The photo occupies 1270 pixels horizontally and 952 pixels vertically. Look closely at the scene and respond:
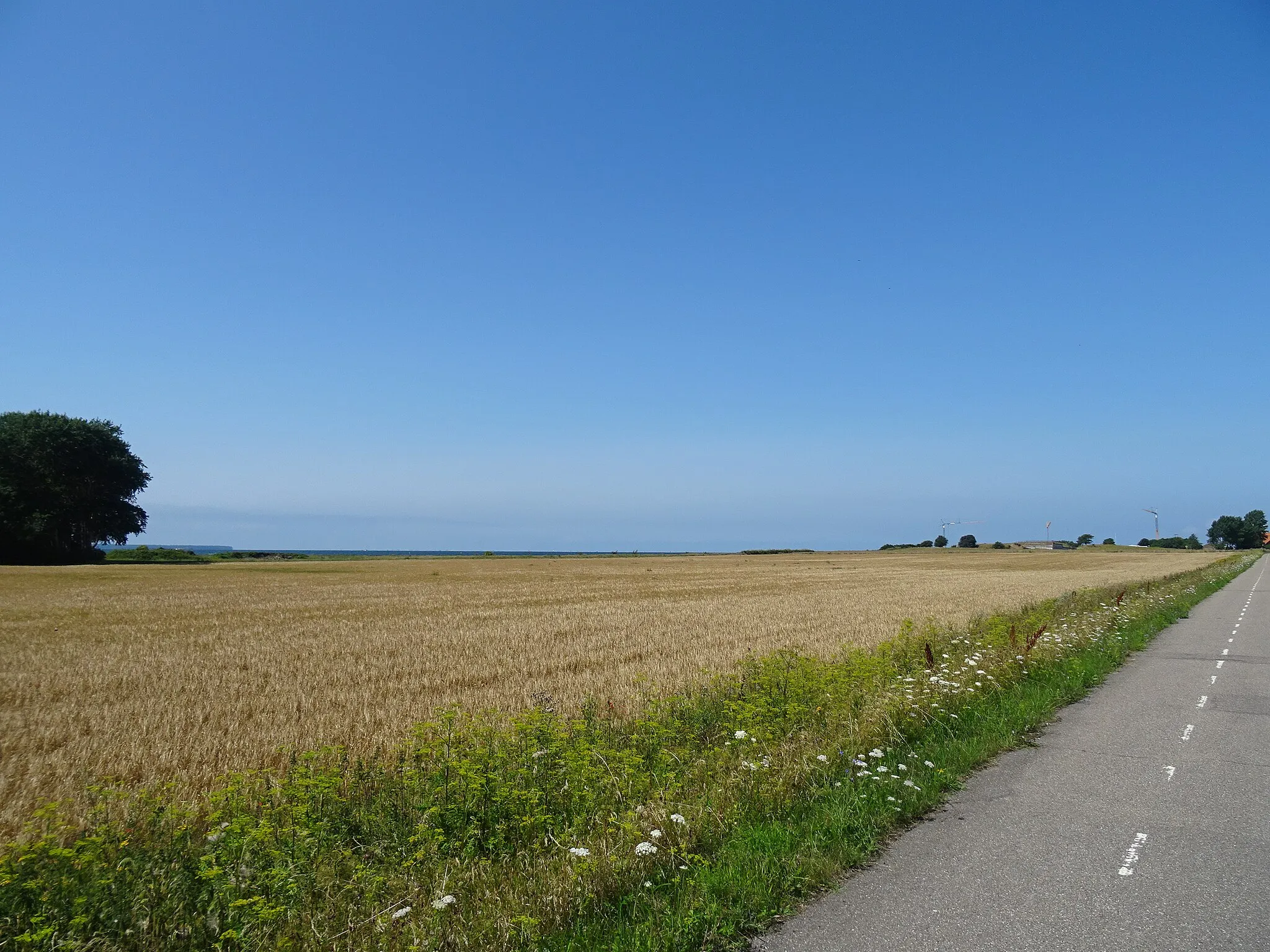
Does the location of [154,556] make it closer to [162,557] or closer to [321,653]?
[162,557]

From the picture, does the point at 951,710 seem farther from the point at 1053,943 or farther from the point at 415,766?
the point at 415,766

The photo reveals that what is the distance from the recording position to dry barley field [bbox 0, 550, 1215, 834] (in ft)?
29.9

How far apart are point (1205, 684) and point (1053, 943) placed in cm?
1092

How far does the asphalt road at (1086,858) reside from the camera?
4340 millimetres

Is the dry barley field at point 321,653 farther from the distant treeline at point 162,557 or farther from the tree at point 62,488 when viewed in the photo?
the distant treeline at point 162,557

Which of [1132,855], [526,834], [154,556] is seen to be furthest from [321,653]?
[154,556]

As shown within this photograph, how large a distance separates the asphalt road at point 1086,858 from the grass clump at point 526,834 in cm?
36

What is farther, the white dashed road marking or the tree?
the tree

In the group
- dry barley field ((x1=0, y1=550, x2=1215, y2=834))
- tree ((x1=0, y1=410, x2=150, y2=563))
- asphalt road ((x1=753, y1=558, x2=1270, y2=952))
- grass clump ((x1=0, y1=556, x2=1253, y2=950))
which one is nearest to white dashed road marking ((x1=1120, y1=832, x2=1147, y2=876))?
Answer: asphalt road ((x1=753, y1=558, x2=1270, y2=952))

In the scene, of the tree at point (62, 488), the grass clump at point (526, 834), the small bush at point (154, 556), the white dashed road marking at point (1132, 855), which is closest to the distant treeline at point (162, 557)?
the small bush at point (154, 556)

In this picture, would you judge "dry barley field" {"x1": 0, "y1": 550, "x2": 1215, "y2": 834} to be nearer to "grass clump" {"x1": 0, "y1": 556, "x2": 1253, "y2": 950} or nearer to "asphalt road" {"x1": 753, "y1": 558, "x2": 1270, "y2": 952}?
"grass clump" {"x1": 0, "y1": 556, "x2": 1253, "y2": 950}

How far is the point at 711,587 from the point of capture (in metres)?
40.0

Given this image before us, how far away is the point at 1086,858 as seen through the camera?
536cm

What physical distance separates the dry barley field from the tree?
40.5m
